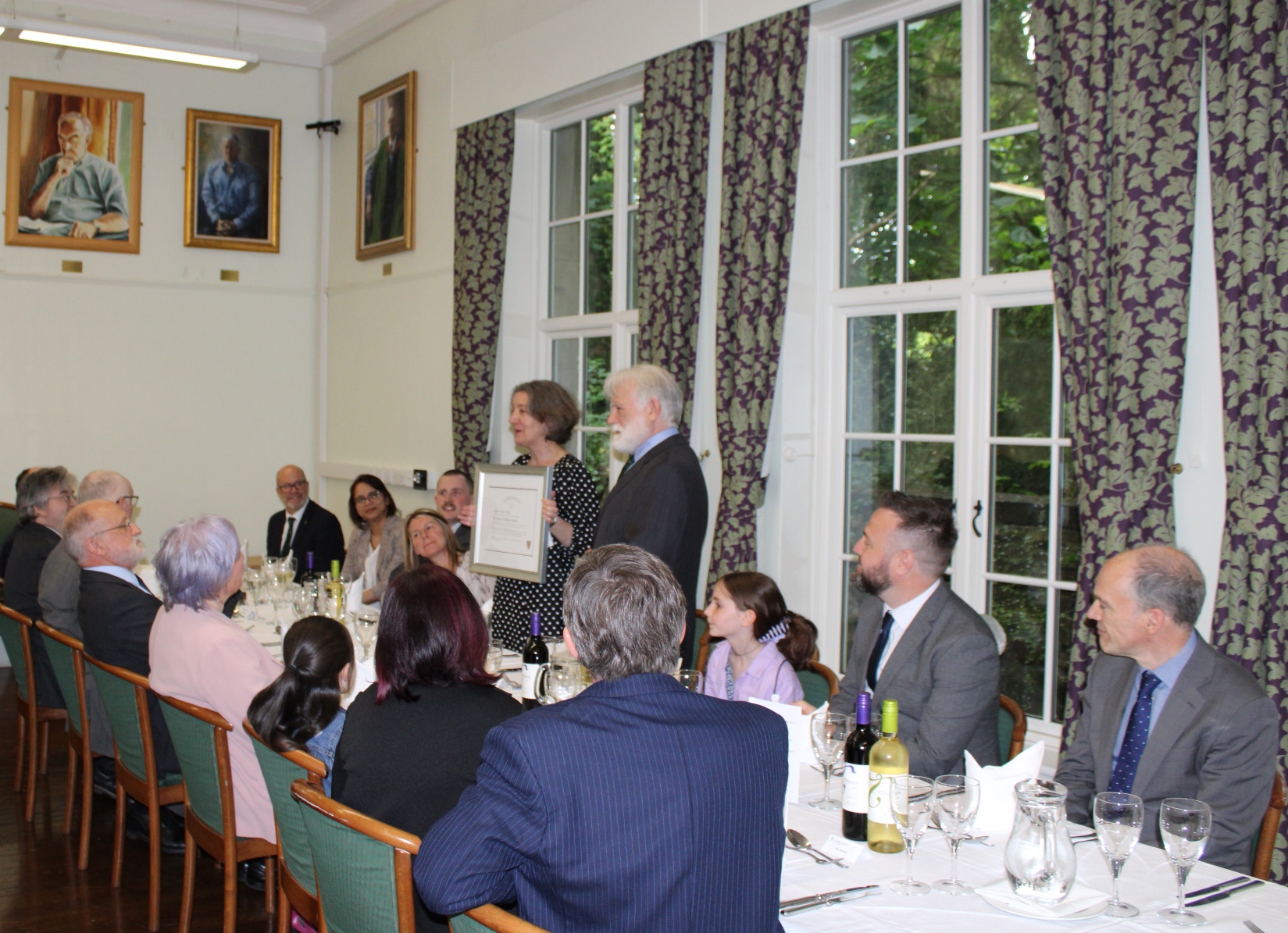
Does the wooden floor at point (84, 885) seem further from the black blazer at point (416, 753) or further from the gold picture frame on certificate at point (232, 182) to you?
the gold picture frame on certificate at point (232, 182)

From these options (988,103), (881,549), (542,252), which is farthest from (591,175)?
(881,549)

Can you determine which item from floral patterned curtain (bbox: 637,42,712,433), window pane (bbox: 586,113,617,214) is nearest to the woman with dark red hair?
floral patterned curtain (bbox: 637,42,712,433)

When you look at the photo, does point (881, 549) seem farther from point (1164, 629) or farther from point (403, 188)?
point (403, 188)

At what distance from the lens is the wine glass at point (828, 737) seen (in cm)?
277

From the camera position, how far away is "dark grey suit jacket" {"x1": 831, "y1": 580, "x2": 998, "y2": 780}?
123 inches

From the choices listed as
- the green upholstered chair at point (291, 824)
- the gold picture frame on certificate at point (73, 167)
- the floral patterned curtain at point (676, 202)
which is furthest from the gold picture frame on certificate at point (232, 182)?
the green upholstered chair at point (291, 824)

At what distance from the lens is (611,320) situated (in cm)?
739

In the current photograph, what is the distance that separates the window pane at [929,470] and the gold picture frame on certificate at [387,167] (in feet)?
16.3

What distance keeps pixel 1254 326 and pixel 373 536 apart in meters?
5.28

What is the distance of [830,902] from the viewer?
2.22 m

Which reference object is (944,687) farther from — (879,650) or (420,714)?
(420,714)

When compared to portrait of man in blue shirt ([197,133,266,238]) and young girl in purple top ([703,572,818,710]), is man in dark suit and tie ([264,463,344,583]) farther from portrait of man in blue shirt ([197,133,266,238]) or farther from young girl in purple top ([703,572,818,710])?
young girl in purple top ([703,572,818,710])

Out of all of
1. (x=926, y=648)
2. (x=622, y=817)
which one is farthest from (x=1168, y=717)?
(x=622, y=817)

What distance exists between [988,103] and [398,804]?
4147 millimetres
